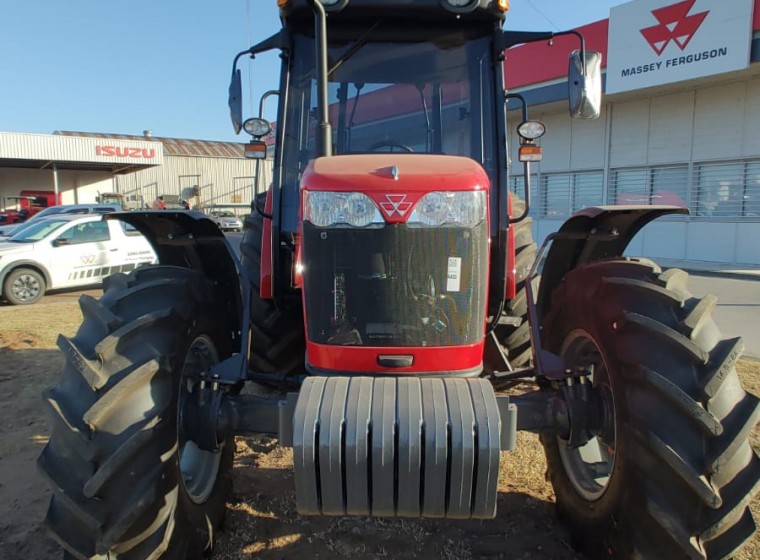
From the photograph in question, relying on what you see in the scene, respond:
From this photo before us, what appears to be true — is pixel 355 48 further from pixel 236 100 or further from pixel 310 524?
pixel 310 524

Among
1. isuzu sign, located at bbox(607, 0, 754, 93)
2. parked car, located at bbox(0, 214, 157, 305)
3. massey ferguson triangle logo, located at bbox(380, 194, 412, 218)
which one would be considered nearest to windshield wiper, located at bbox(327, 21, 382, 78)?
massey ferguson triangle logo, located at bbox(380, 194, 412, 218)

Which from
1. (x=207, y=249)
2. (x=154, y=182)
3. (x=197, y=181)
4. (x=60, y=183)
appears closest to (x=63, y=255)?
(x=207, y=249)

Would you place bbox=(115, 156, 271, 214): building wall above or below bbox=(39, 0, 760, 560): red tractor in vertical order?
above

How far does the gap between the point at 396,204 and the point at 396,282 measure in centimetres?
33

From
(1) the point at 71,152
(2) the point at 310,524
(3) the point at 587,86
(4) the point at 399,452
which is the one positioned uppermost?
(1) the point at 71,152

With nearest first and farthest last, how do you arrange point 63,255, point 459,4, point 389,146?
point 459,4 → point 389,146 → point 63,255

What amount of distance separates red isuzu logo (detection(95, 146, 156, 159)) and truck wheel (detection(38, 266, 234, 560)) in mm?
31915

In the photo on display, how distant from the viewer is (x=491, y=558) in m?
2.77

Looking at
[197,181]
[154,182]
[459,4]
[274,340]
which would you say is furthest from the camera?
[197,181]

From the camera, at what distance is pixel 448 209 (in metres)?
2.36

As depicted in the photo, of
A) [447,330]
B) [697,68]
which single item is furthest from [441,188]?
[697,68]

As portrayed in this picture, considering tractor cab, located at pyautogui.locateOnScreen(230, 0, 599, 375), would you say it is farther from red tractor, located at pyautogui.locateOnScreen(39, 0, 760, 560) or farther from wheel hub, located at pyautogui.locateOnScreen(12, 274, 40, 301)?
wheel hub, located at pyautogui.locateOnScreen(12, 274, 40, 301)

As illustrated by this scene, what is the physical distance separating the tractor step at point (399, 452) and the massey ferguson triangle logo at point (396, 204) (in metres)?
0.73

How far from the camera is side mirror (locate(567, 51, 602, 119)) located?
2967mm
